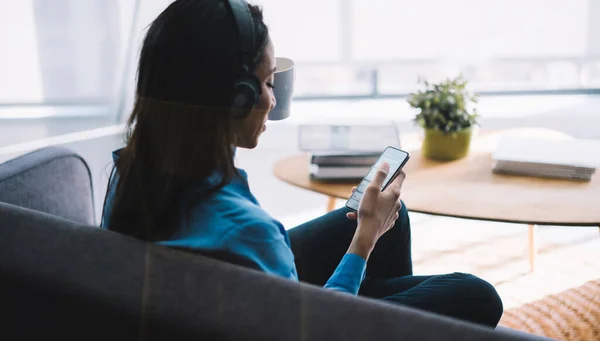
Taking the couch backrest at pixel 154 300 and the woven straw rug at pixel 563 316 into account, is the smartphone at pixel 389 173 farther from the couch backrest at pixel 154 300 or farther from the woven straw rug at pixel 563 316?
the couch backrest at pixel 154 300

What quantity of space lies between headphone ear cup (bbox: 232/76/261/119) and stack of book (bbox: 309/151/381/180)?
0.65 m

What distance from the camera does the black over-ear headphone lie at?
82 cm

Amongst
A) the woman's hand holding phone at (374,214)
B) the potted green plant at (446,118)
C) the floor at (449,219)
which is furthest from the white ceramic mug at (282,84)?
the floor at (449,219)

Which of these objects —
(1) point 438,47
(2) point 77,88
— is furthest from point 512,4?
(2) point 77,88

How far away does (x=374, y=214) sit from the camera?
101cm

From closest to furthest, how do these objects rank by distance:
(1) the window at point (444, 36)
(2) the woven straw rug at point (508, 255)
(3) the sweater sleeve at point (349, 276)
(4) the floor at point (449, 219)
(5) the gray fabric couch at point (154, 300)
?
1. (5) the gray fabric couch at point (154, 300)
2. (3) the sweater sleeve at point (349, 276)
3. (2) the woven straw rug at point (508, 255)
4. (4) the floor at point (449, 219)
5. (1) the window at point (444, 36)

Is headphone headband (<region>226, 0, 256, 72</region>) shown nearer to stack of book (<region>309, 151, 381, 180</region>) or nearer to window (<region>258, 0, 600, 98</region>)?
stack of book (<region>309, 151, 381, 180</region>)

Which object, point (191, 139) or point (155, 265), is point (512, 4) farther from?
point (155, 265)

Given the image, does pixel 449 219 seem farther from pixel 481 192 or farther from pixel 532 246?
pixel 481 192

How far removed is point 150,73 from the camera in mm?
826

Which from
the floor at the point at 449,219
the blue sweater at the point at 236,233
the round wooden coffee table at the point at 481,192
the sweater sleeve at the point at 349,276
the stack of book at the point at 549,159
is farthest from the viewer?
the floor at the point at 449,219

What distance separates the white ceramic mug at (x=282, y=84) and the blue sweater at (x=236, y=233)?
51cm

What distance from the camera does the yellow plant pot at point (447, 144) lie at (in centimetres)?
164

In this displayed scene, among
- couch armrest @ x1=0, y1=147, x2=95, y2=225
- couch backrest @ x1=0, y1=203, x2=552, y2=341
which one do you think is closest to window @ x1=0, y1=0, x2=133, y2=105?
couch armrest @ x1=0, y1=147, x2=95, y2=225
